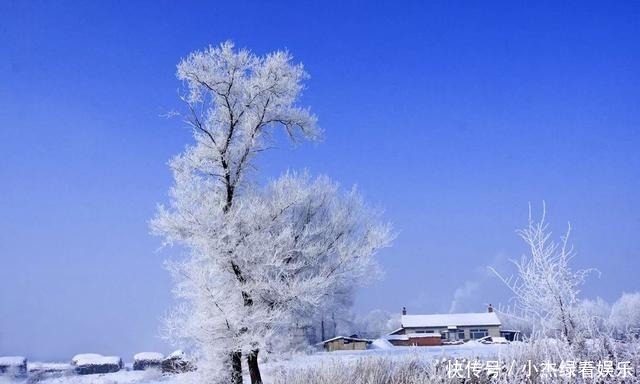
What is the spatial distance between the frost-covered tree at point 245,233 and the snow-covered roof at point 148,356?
23.6m

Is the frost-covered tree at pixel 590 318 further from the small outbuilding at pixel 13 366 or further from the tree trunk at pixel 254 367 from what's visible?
the small outbuilding at pixel 13 366

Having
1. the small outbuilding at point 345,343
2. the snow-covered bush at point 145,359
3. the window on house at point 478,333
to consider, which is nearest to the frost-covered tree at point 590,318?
the snow-covered bush at point 145,359

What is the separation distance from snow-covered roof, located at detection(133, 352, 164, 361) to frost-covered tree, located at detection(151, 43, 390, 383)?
23.6 meters

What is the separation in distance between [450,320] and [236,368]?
53408mm

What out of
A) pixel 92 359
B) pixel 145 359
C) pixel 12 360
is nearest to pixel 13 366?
pixel 12 360

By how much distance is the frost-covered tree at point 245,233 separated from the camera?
497 inches

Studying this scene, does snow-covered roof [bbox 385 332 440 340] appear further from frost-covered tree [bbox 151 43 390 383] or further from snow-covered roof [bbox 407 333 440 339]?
frost-covered tree [bbox 151 43 390 383]

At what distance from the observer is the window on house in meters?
60.7

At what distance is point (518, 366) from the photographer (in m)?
7.18

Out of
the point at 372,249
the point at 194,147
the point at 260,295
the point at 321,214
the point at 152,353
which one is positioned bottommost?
the point at 152,353

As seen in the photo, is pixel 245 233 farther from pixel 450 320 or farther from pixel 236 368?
pixel 450 320

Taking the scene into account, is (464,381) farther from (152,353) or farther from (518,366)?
(152,353)

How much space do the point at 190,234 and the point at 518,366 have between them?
8.06 meters

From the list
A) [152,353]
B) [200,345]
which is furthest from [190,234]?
[152,353]
